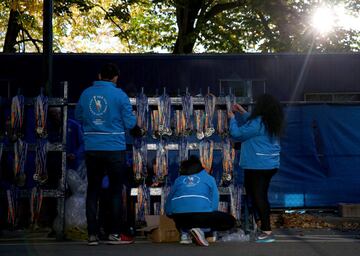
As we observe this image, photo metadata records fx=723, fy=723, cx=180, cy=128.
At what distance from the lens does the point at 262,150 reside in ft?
30.1

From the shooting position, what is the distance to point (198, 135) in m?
10.0

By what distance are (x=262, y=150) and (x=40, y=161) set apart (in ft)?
9.75

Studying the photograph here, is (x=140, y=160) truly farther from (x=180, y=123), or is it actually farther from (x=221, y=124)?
(x=221, y=124)

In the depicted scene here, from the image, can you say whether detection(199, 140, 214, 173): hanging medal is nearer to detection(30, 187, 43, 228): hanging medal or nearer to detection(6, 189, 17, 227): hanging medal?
detection(30, 187, 43, 228): hanging medal

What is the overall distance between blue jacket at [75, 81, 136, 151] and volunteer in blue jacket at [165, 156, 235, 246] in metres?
0.87

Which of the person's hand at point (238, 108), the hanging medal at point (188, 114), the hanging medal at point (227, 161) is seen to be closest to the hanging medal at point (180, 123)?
the hanging medal at point (188, 114)

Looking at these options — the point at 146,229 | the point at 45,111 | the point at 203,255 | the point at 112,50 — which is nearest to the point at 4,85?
the point at 45,111

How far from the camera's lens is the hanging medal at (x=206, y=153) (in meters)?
10.0

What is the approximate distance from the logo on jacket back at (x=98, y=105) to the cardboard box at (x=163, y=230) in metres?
1.54

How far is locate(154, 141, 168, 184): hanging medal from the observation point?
10.0 m

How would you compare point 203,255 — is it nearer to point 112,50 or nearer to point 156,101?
point 156,101

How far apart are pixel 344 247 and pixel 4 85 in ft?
36.6

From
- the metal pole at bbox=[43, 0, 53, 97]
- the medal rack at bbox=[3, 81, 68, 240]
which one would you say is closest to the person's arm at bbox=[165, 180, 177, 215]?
the medal rack at bbox=[3, 81, 68, 240]

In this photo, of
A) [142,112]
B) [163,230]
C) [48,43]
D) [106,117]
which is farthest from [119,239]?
[48,43]
